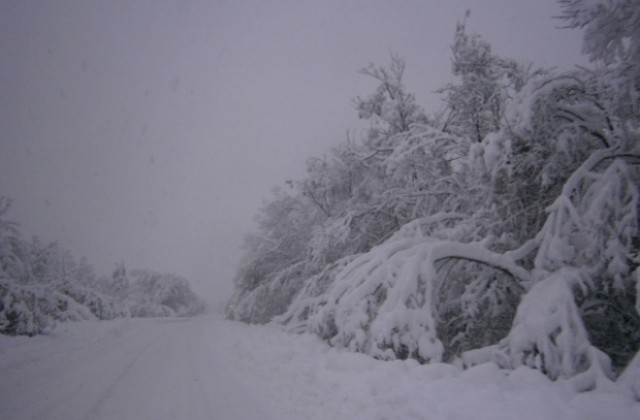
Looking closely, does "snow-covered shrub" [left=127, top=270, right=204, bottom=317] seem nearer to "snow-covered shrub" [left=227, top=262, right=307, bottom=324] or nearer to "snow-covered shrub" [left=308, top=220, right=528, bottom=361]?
"snow-covered shrub" [left=227, top=262, right=307, bottom=324]

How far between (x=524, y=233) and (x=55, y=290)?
23794 millimetres

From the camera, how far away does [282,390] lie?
579cm

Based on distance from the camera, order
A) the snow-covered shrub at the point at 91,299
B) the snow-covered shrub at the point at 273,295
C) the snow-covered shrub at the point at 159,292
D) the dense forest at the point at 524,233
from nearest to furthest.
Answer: the dense forest at the point at 524,233
the snow-covered shrub at the point at 273,295
the snow-covered shrub at the point at 91,299
the snow-covered shrub at the point at 159,292

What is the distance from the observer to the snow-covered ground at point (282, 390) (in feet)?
11.8

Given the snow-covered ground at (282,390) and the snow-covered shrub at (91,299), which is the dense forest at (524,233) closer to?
the snow-covered ground at (282,390)

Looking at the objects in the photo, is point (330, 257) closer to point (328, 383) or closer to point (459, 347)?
point (459, 347)

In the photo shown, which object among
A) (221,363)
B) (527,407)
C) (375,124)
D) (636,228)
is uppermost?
(375,124)

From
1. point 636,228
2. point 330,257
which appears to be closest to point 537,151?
point 636,228

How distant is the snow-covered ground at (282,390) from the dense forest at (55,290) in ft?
15.6

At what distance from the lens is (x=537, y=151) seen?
626 centimetres

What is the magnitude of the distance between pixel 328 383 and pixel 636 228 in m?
5.17

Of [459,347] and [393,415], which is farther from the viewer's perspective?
[459,347]

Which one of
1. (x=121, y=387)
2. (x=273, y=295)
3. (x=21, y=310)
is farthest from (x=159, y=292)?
(x=121, y=387)

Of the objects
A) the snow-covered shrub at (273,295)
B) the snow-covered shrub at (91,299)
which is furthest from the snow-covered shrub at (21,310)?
the snow-covered shrub at (91,299)
